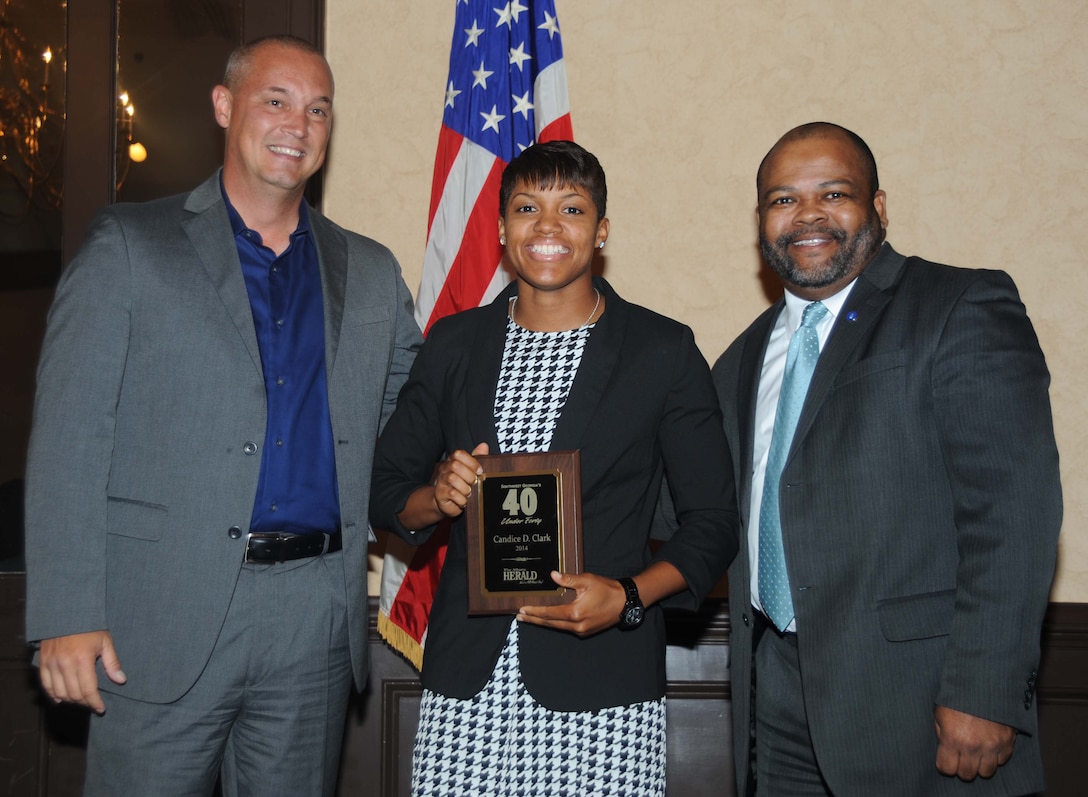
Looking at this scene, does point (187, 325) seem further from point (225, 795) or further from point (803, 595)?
point (803, 595)

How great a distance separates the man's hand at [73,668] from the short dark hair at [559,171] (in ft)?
4.50

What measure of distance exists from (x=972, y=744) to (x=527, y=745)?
90 cm

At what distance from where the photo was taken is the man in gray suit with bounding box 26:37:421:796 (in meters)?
2.16

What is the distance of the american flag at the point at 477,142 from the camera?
10.9ft

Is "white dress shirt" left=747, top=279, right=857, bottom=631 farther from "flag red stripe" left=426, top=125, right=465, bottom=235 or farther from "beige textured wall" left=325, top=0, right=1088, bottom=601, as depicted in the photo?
"flag red stripe" left=426, top=125, right=465, bottom=235

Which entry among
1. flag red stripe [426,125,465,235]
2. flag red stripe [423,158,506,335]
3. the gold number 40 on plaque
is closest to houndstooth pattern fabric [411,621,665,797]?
the gold number 40 on plaque

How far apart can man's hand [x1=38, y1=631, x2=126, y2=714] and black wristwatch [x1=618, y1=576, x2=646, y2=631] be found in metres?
1.14

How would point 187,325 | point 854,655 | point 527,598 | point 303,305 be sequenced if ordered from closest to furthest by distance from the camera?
point 527,598, point 854,655, point 187,325, point 303,305

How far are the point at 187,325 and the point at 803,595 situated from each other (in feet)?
5.02

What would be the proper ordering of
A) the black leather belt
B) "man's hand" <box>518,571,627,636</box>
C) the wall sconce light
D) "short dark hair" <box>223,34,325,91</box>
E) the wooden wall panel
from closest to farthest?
"man's hand" <box>518,571,627,636</box>, the black leather belt, "short dark hair" <box>223,34,325,91</box>, the wooden wall panel, the wall sconce light

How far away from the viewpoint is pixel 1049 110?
3588 mm

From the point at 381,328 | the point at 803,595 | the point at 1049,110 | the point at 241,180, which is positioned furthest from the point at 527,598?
the point at 1049,110

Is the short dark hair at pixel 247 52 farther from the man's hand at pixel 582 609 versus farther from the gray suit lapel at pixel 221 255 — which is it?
the man's hand at pixel 582 609

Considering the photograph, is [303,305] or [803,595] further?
[303,305]
